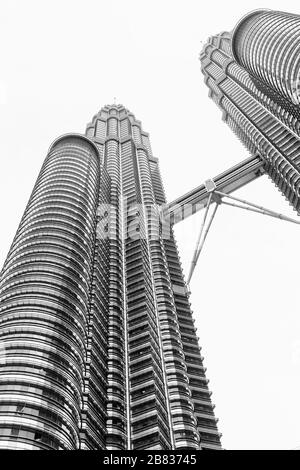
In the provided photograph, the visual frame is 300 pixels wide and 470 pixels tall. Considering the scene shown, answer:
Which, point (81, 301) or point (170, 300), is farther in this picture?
point (170, 300)

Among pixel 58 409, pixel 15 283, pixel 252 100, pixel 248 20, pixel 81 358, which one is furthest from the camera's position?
pixel 252 100

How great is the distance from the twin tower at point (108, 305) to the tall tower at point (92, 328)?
0.22 meters

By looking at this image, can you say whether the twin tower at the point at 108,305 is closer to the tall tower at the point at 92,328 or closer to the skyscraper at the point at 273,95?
the tall tower at the point at 92,328

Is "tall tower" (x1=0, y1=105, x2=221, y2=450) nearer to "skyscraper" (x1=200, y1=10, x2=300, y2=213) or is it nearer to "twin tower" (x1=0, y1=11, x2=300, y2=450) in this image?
"twin tower" (x1=0, y1=11, x2=300, y2=450)

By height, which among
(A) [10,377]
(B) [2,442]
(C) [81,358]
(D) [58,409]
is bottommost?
(B) [2,442]

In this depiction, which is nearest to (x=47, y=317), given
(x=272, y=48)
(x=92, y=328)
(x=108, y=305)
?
(x=92, y=328)

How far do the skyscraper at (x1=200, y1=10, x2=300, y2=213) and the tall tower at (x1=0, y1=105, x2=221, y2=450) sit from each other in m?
34.6

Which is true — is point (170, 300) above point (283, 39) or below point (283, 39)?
below

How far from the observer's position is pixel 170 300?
10031 centimetres

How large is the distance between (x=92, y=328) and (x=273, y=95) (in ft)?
271

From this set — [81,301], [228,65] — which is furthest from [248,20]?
[81,301]

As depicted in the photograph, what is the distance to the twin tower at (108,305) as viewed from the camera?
181ft
